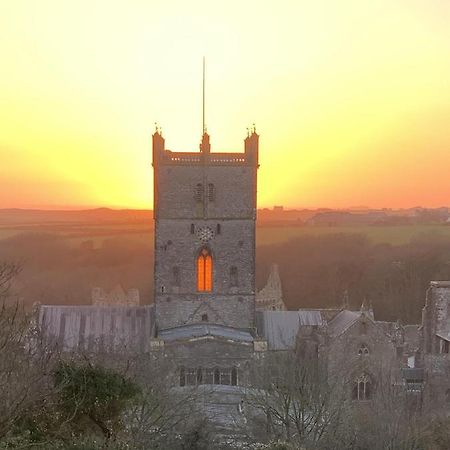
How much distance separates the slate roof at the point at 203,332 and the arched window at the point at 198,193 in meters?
8.31

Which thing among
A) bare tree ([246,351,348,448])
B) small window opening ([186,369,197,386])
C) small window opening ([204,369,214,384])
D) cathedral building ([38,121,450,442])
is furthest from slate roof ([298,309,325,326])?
bare tree ([246,351,348,448])

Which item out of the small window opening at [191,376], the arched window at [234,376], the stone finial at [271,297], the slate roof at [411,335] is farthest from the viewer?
the stone finial at [271,297]

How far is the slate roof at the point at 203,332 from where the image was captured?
3288 cm

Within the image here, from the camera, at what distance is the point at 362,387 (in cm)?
3297

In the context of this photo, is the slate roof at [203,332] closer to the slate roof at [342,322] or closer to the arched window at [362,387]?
the slate roof at [342,322]

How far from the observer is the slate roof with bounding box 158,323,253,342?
32.9m

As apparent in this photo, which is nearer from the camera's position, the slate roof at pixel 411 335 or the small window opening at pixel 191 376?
the small window opening at pixel 191 376

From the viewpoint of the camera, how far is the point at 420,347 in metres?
35.0

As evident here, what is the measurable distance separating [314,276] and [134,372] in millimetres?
59895

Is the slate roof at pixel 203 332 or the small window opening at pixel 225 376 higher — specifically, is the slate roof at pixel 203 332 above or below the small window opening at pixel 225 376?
above

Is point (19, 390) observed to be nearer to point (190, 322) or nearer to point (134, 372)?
point (134, 372)

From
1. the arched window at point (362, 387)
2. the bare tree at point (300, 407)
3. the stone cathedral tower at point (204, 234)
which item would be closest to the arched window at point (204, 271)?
the stone cathedral tower at point (204, 234)

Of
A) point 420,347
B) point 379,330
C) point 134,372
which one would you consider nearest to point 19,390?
point 134,372

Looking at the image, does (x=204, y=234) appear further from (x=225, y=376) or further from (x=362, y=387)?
(x=362, y=387)
